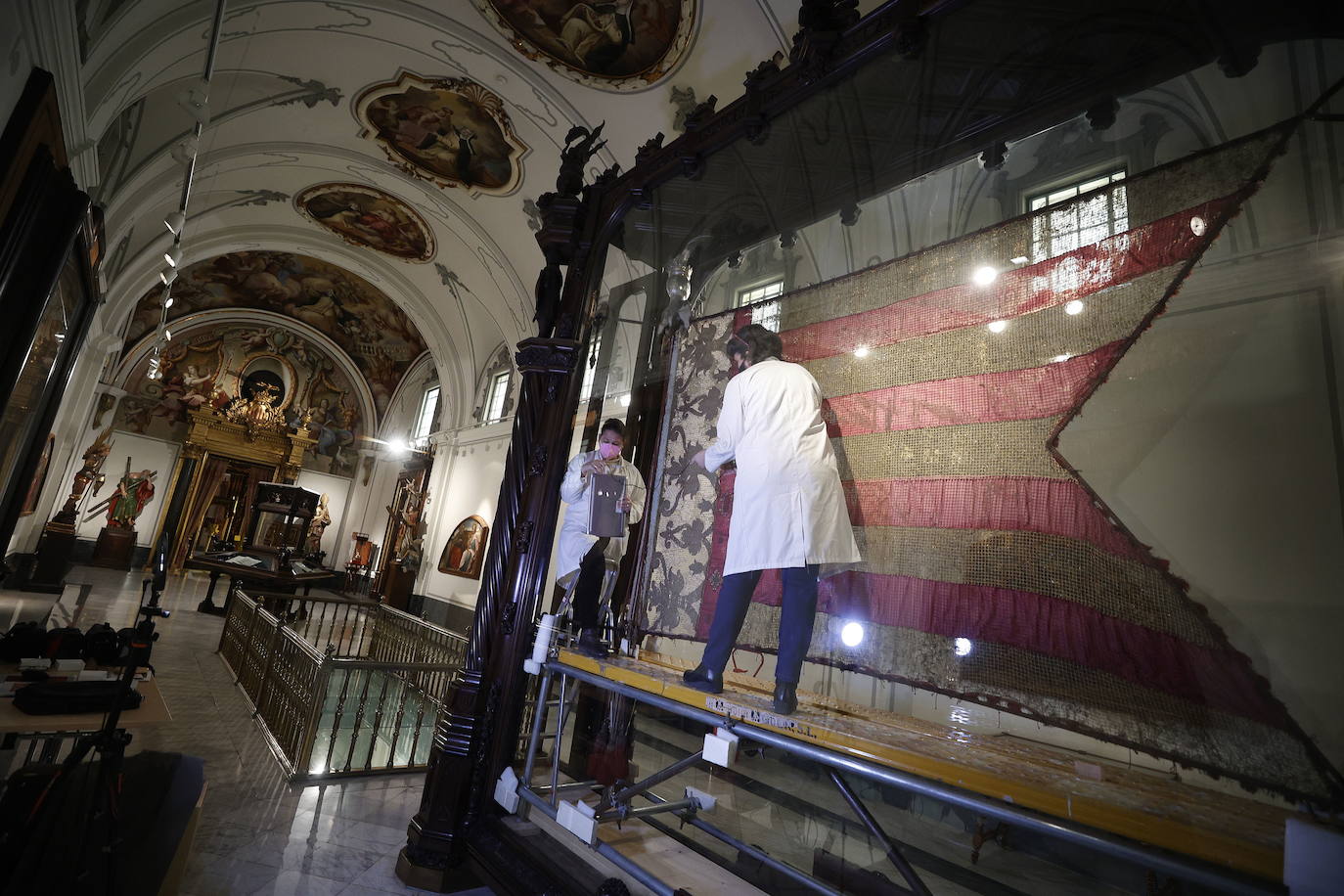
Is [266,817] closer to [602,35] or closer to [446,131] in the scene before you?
[602,35]

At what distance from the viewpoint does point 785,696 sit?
2271 mm

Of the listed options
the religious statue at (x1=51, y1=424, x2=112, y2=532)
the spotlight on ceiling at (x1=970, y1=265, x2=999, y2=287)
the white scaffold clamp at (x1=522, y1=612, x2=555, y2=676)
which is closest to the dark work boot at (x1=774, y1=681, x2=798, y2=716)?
the white scaffold clamp at (x1=522, y1=612, x2=555, y2=676)

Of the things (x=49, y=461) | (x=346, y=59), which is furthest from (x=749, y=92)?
(x=49, y=461)

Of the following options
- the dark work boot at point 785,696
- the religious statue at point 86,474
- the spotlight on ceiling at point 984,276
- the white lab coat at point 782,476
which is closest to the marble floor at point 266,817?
the dark work boot at point 785,696

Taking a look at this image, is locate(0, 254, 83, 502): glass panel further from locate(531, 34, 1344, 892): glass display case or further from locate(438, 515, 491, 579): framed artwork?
locate(438, 515, 491, 579): framed artwork

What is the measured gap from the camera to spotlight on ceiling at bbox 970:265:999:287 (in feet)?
9.24

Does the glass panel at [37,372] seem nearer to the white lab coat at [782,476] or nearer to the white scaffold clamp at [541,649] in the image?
the white scaffold clamp at [541,649]

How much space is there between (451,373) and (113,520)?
37.7 feet

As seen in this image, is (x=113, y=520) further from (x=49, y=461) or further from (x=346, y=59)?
(x=346, y=59)

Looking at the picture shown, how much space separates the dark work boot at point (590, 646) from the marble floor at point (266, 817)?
1387 millimetres

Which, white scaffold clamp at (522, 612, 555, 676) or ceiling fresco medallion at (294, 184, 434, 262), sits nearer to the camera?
white scaffold clamp at (522, 612, 555, 676)

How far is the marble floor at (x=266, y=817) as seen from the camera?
2.93 meters

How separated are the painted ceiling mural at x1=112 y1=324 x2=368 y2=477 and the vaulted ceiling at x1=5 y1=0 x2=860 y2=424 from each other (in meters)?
6.67

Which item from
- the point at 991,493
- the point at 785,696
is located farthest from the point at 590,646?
the point at 991,493
